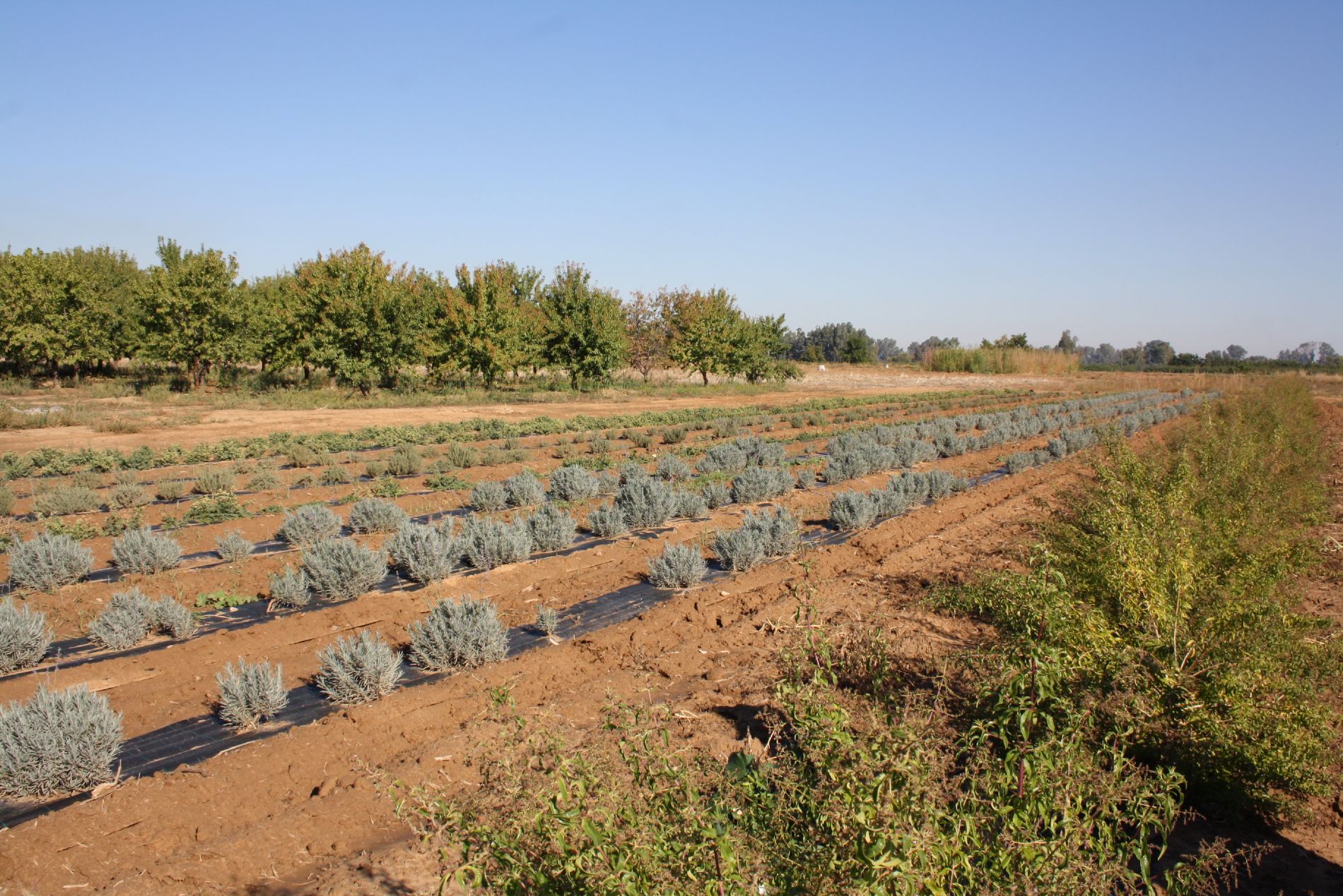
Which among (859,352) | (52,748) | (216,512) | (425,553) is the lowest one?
(52,748)

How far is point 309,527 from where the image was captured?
9.98 m

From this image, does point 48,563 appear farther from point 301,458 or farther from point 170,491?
point 301,458

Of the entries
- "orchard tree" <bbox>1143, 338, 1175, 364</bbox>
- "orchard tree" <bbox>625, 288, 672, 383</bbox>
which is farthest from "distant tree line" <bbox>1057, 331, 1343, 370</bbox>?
"orchard tree" <bbox>625, 288, 672, 383</bbox>

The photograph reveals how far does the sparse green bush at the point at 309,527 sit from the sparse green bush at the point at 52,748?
4944mm

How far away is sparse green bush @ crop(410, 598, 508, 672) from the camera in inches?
247

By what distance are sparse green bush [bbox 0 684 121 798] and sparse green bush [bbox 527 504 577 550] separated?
5164 millimetres

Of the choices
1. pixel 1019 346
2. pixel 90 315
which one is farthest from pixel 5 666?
pixel 1019 346

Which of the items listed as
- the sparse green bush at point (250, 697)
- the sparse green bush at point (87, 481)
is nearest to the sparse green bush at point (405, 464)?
the sparse green bush at point (87, 481)

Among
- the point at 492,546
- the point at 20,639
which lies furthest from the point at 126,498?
the point at 492,546

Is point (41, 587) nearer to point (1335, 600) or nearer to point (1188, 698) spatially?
point (1188, 698)

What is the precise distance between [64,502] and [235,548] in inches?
173

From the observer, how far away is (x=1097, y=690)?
456 cm

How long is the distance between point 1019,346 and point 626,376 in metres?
48.4

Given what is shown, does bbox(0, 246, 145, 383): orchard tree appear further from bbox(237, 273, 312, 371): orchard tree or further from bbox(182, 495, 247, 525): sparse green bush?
bbox(182, 495, 247, 525): sparse green bush
